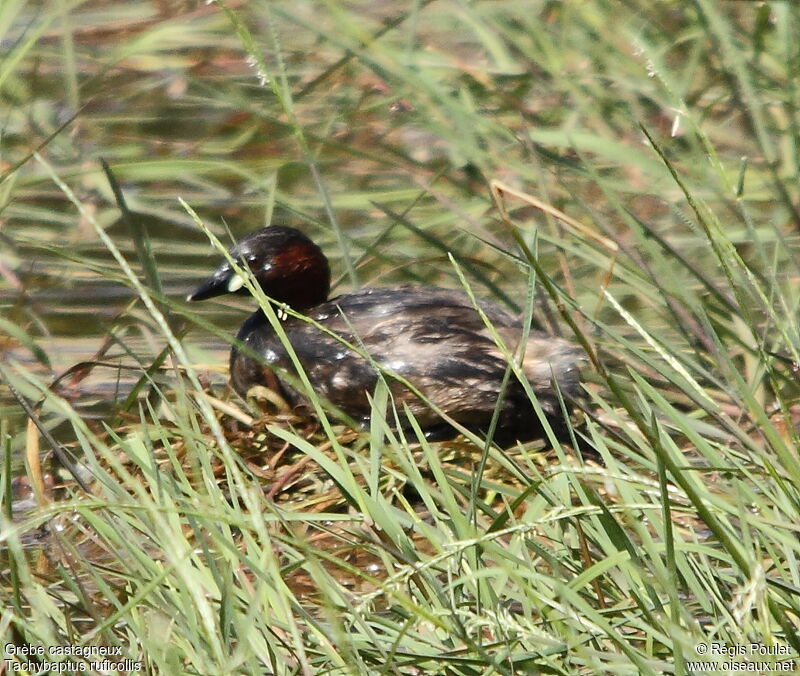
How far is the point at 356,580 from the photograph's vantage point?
3316 mm

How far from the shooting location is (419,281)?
15.6ft

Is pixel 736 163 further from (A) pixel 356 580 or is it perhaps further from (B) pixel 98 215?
(A) pixel 356 580

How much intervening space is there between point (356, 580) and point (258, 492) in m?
0.90

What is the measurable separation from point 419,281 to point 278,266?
445 mm

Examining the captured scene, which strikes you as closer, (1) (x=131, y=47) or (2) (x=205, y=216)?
(1) (x=131, y=47)

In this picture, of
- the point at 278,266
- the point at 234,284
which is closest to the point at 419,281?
the point at 278,266

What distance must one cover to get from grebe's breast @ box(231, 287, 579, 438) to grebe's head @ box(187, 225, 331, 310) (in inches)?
12.9

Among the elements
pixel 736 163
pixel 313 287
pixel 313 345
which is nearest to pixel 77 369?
pixel 313 345

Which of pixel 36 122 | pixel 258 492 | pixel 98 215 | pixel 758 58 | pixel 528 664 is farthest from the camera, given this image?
pixel 36 122

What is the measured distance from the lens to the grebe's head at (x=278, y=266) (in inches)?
188

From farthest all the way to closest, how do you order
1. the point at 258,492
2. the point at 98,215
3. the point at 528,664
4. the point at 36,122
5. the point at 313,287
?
1. the point at 36,122
2. the point at 98,215
3. the point at 313,287
4. the point at 258,492
5. the point at 528,664

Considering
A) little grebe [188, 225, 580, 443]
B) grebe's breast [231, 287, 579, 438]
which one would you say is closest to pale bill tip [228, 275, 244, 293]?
little grebe [188, 225, 580, 443]

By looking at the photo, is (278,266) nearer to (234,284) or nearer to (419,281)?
(234,284)

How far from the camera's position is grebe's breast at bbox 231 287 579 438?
13.8ft
